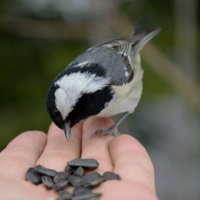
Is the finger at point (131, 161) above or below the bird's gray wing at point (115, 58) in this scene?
below

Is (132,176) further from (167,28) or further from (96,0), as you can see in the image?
(167,28)

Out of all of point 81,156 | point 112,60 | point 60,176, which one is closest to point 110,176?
point 60,176

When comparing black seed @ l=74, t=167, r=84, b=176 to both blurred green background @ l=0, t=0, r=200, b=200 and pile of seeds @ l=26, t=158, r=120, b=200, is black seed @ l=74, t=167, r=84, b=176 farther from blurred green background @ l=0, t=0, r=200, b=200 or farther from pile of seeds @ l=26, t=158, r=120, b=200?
blurred green background @ l=0, t=0, r=200, b=200

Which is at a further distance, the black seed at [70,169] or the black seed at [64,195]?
the black seed at [70,169]

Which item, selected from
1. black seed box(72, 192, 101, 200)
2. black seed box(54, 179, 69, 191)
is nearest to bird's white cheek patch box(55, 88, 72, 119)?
black seed box(54, 179, 69, 191)

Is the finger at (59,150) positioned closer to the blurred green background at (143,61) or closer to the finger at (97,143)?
the finger at (97,143)

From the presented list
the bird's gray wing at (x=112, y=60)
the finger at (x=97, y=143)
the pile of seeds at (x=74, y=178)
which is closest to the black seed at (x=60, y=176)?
the pile of seeds at (x=74, y=178)

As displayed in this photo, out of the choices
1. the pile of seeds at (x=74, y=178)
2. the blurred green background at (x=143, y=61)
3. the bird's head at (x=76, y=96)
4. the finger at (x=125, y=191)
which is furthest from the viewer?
the blurred green background at (x=143, y=61)
